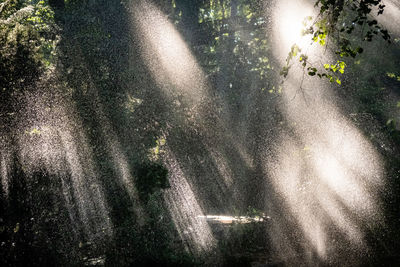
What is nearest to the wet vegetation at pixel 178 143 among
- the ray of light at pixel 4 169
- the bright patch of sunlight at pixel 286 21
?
the ray of light at pixel 4 169

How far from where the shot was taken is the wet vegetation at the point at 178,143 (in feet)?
21.7

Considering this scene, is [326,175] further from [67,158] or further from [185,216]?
[67,158]

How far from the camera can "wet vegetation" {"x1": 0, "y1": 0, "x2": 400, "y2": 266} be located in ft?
21.7

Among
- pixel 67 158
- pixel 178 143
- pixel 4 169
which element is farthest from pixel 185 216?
pixel 4 169

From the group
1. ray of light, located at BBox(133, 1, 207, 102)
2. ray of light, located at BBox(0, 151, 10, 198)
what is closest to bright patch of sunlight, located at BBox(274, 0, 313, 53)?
ray of light, located at BBox(133, 1, 207, 102)

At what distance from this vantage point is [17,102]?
651 centimetres

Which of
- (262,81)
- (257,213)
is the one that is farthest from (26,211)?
(262,81)

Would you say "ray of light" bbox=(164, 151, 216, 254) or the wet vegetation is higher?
the wet vegetation

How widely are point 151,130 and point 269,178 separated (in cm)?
763

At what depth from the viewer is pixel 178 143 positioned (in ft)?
43.0

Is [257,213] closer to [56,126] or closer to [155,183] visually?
[155,183]

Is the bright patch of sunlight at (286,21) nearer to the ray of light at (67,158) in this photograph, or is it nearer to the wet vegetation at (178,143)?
the wet vegetation at (178,143)

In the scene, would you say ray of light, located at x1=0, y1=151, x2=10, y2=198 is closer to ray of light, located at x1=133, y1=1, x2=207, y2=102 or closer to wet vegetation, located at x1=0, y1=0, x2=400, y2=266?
wet vegetation, located at x1=0, y1=0, x2=400, y2=266

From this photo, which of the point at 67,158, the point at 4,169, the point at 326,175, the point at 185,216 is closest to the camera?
the point at 4,169
